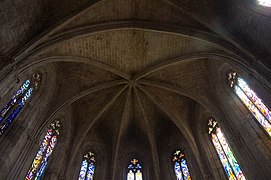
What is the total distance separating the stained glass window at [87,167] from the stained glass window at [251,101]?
8558 mm

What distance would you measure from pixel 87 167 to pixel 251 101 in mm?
8979

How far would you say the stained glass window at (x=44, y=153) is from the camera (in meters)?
9.27

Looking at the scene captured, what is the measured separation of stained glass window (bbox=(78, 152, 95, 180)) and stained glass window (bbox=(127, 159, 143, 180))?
2.10 metres

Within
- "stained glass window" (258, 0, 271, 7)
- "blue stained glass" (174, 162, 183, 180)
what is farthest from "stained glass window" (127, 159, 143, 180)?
"stained glass window" (258, 0, 271, 7)

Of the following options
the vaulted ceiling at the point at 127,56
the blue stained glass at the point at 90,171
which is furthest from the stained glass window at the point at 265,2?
the blue stained glass at the point at 90,171

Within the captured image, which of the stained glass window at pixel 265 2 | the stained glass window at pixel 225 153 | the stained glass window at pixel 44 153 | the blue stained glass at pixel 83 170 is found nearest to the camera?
the stained glass window at pixel 265 2

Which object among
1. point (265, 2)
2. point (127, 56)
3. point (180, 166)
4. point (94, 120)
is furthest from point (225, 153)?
point (94, 120)

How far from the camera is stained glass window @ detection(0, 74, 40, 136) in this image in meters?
8.29

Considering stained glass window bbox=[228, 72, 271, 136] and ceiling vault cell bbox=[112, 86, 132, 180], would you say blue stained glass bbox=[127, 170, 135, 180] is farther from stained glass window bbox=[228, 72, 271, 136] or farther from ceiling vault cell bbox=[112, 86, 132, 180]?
stained glass window bbox=[228, 72, 271, 136]

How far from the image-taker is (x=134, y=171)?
12.6 metres

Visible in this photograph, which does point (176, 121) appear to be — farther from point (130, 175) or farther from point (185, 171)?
point (130, 175)

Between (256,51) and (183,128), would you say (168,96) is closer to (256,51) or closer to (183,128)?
(183,128)

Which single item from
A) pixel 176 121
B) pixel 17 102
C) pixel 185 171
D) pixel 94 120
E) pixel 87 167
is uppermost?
pixel 94 120

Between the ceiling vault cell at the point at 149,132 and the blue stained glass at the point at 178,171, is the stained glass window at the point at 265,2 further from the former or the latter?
the blue stained glass at the point at 178,171
